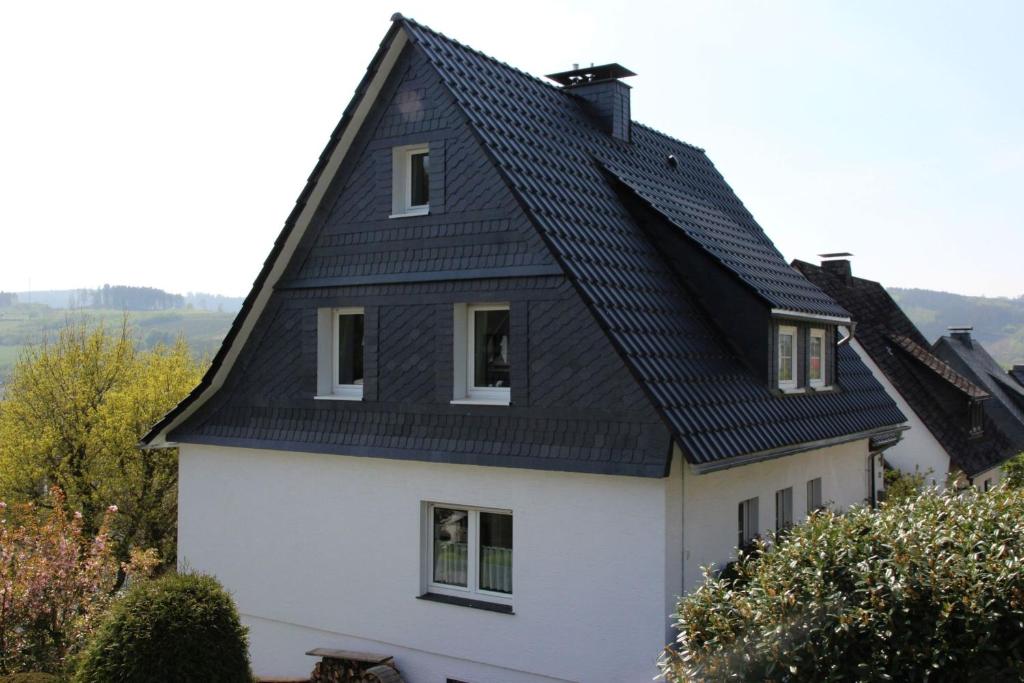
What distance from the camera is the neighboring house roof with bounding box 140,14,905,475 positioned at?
11297 millimetres

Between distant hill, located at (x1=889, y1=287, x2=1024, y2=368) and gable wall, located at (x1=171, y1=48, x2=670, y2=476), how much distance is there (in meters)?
159

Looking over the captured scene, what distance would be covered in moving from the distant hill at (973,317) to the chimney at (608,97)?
153926 mm

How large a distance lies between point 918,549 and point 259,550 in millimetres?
9610

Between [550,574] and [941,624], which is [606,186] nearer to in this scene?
[550,574]

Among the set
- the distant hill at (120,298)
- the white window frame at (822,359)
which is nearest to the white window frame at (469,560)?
the white window frame at (822,359)

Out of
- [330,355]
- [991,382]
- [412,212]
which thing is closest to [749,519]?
[412,212]

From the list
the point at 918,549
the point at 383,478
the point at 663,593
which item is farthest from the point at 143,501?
the point at 918,549

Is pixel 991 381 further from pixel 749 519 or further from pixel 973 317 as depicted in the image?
pixel 973 317

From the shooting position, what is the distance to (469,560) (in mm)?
12164

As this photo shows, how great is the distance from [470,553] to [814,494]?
595cm

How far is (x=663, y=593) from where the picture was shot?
1051cm

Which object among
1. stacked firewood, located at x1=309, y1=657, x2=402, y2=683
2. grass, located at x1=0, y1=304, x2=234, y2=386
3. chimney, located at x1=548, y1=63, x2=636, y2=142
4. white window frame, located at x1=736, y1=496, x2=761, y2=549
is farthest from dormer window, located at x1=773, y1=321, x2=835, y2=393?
grass, located at x1=0, y1=304, x2=234, y2=386

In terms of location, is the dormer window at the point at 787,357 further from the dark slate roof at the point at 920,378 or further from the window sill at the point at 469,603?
the dark slate roof at the point at 920,378

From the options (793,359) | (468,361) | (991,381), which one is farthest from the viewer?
(991,381)
